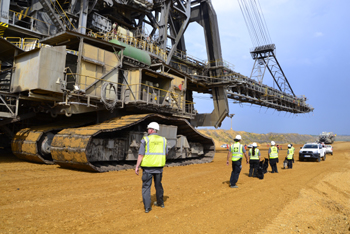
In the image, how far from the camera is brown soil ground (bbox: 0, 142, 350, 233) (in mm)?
3982

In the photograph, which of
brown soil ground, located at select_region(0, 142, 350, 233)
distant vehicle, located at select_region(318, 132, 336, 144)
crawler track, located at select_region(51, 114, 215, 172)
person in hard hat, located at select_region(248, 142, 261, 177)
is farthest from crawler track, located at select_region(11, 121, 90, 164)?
distant vehicle, located at select_region(318, 132, 336, 144)

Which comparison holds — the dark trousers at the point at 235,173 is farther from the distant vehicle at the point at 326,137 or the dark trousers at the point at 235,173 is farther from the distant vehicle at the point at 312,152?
the distant vehicle at the point at 326,137

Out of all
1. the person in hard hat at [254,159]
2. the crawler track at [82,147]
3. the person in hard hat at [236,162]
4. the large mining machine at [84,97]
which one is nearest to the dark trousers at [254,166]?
the person in hard hat at [254,159]

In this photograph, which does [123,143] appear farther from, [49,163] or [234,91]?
[234,91]

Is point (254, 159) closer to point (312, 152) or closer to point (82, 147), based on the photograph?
point (82, 147)

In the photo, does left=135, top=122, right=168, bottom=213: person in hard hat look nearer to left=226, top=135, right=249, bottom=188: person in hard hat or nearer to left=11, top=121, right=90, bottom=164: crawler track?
left=226, top=135, right=249, bottom=188: person in hard hat

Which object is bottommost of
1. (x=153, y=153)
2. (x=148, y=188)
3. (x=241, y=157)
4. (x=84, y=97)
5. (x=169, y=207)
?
(x=169, y=207)

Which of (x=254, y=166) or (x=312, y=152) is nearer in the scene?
(x=254, y=166)

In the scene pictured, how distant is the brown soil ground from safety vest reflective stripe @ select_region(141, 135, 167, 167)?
0.88 meters

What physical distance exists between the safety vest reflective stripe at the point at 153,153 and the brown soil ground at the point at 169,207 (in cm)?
88

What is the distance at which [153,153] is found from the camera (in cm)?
499

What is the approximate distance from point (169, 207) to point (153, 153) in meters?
1.14

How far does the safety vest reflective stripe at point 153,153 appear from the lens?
4941 millimetres

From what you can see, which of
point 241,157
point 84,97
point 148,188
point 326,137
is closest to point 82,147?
point 84,97
